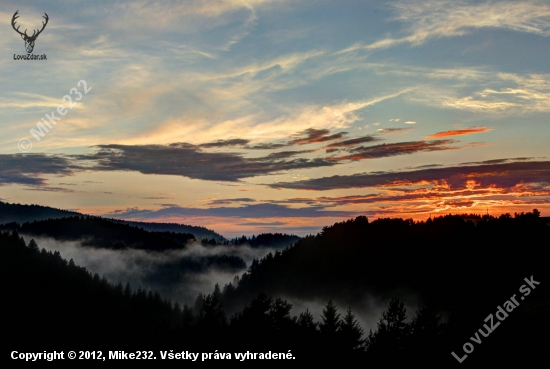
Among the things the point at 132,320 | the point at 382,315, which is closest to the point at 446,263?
the point at 382,315

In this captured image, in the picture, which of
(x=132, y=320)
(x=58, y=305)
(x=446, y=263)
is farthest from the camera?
(x=446, y=263)

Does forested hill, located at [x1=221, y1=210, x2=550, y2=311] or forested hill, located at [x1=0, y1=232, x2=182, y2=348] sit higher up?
forested hill, located at [x1=221, y1=210, x2=550, y2=311]

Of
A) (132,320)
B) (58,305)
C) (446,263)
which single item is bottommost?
(132,320)

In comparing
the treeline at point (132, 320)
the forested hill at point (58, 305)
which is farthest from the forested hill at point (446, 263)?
the forested hill at point (58, 305)

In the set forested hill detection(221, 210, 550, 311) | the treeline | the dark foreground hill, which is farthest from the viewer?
forested hill detection(221, 210, 550, 311)

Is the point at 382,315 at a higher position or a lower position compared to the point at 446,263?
lower

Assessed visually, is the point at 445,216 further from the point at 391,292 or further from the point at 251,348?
the point at 251,348

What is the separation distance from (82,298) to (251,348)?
408ft

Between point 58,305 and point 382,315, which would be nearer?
point 382,315

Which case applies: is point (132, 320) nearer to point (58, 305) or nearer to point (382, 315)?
point (58, 305)

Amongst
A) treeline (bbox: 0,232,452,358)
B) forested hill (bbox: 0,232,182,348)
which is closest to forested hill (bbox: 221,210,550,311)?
treeline (bbox: 0,232,452,358)

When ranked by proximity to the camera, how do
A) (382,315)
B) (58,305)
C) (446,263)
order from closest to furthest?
1. (382,315)
2. (58,305)
3. (446,263)

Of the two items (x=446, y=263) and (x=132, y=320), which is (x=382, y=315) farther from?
(x=132, y=320)

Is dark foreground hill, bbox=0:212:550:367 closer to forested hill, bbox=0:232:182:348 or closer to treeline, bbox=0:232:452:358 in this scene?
treeline, bbox=0:232:452:358
